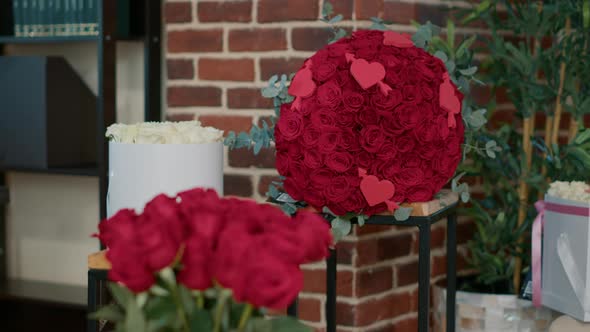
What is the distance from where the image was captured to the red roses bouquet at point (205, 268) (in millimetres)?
860

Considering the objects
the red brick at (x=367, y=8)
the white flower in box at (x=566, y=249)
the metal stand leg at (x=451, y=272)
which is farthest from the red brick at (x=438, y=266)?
the red brick at (x=367, y=8)

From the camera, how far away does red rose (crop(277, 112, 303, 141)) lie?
5.22 feet

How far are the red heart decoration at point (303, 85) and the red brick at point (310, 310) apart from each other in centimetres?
76

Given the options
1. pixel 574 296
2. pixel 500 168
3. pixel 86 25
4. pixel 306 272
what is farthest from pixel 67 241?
pixel 574 296

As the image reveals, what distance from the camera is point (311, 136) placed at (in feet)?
5.16

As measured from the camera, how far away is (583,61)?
2.25 m

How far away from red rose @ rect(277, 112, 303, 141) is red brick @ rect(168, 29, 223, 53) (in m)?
0.75

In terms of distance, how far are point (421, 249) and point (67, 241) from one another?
4.99 ft

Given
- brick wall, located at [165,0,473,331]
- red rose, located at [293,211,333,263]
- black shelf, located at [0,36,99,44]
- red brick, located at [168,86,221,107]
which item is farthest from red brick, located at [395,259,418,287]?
red rose, located at [293,211,333,263]

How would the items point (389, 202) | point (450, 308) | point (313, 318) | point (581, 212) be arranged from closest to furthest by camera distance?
1. point (389, 202)
2. point (581, 212)
3. point (450, 308)
4. point (313, 318)

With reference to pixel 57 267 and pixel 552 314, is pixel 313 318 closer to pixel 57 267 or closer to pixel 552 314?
pixel 552 314

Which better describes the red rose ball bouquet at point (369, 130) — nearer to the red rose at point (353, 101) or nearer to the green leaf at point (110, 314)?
the red rose at point (353, 101)

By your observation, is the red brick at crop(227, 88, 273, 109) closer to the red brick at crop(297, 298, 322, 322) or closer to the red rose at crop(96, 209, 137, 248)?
the red brick at crop(297, 298, 322, 322)

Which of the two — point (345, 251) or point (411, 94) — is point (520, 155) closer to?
point (345, 251)
